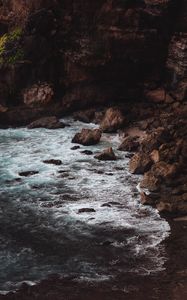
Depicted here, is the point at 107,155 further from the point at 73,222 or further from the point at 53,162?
the point at 73,222

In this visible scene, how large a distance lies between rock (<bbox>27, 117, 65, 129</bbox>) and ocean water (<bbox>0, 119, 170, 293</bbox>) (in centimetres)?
343

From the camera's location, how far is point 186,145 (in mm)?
18078

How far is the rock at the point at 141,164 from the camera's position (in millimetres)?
18031

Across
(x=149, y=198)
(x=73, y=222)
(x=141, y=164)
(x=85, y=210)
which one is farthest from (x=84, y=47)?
(x=73, y=222)

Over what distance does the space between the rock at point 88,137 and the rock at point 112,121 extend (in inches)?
50.9

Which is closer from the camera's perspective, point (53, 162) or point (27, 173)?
point (27, 173)

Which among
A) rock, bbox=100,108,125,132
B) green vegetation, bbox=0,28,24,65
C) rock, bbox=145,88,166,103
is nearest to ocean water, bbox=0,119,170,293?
rock, bbox=100,108,125,132

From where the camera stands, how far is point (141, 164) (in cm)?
1811

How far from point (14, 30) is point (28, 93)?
11.7 ft

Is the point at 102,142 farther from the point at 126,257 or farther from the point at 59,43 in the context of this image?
the point at 126,257

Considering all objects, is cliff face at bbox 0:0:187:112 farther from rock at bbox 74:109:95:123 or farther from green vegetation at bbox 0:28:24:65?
rock at bbox 74:109:95:123

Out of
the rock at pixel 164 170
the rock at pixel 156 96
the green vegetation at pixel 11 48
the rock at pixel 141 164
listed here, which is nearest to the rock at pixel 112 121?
the rock at pixel 156 96

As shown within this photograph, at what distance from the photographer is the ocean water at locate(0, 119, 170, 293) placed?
472 inches

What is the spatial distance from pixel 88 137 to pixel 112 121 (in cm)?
233
